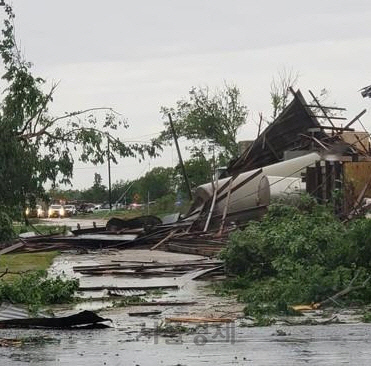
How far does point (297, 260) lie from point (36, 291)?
487 cm

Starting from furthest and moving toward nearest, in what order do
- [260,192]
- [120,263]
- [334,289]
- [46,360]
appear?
[260,192], [120,263], [334,289], [46,360]

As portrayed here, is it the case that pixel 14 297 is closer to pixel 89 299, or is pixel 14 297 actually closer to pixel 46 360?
pixel 89 299

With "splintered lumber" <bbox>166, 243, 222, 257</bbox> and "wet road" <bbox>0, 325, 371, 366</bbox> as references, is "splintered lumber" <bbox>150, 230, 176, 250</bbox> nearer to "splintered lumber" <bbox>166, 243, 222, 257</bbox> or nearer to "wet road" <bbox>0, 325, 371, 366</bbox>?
"splintered lumber" <bbox>166, 243, 222, 257</bbox>

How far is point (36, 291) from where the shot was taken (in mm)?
14312

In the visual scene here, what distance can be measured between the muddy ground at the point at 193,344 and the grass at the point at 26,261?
10065mm

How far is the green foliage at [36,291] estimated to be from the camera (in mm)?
14055

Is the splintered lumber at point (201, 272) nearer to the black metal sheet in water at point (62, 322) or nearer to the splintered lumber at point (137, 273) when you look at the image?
the splintered lumber at point (137, 273)

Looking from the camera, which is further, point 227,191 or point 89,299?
point 227,191

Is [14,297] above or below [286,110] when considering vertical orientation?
below

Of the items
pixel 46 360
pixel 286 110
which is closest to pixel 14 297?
pixel 46 360

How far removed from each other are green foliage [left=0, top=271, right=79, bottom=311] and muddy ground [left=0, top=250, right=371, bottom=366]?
5.13ft

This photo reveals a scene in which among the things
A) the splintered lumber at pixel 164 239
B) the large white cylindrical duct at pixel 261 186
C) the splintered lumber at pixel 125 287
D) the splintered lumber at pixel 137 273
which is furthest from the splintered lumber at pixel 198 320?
the large white cylindrical duct at pixel 261 186

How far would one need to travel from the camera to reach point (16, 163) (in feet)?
52.6

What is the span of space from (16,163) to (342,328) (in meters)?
7.66
